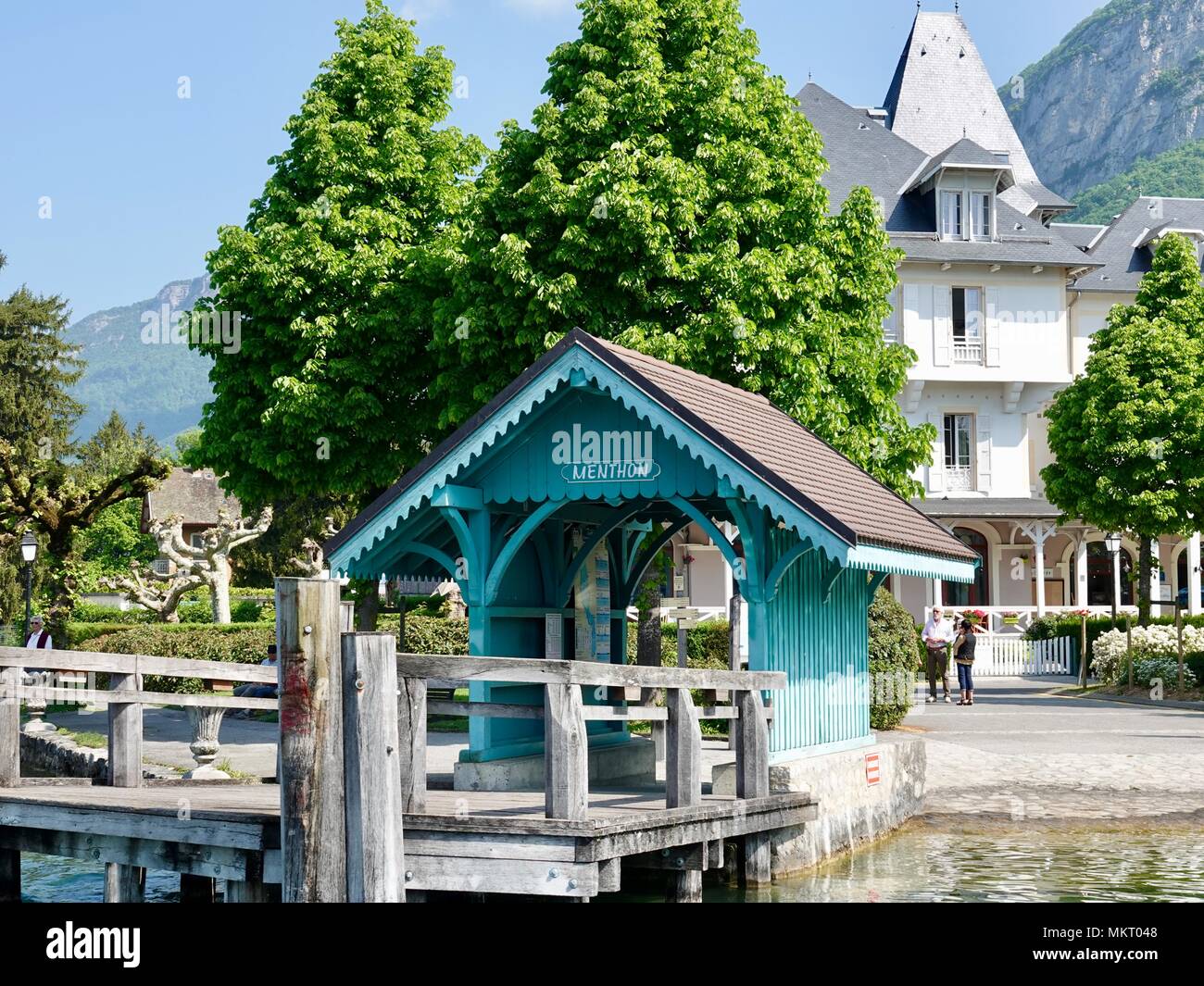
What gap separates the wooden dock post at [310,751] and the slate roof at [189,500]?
66845 mm

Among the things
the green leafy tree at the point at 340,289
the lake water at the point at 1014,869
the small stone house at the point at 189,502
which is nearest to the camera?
the lake water at the point at 1014,869

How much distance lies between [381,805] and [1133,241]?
50.2m

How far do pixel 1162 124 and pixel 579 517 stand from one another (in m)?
194

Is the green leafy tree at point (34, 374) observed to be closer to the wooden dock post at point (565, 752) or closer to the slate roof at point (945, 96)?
the slate roof at point (945, 96)

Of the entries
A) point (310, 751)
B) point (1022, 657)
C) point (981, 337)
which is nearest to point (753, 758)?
point (310, 751)

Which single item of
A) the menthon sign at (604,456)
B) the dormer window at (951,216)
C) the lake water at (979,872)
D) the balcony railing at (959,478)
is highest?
the dormer window at (951,216)

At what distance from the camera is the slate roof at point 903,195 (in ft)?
156

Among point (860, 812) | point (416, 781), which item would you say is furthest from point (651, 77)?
point (416, 781)

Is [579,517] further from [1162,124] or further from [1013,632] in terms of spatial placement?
[1162,124]

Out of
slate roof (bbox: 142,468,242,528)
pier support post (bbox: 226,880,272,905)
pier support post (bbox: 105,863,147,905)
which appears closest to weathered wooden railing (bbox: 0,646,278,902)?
pier support post (bbox: 105,863,147,905)

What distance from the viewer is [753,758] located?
13977mm

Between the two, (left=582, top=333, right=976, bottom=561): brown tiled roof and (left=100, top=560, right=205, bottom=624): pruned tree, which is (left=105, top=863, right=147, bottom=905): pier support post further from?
(left=100, top=560, right=205, bottom=624): pruned tree

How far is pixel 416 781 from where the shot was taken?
1168cm

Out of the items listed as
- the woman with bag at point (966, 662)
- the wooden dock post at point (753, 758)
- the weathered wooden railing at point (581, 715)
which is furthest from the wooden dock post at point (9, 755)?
the woman with bag at point (966, 662)
